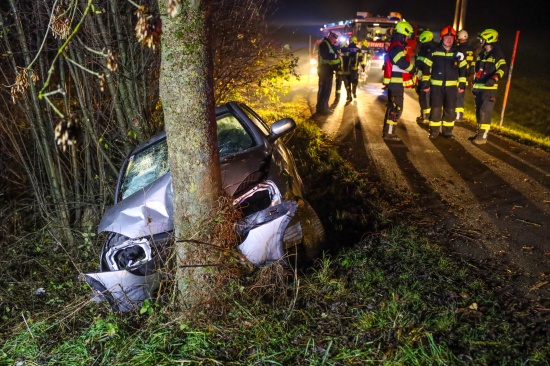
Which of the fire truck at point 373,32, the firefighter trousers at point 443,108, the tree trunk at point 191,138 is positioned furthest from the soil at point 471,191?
the fire truck at point 373,32

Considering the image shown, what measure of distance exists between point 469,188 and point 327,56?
5902 mm

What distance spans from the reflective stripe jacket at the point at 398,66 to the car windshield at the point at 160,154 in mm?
4339

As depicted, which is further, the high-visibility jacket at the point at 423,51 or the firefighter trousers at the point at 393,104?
the high-visibility jacket at the point at 423,51

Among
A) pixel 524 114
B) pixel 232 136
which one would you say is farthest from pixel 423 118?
pixel 232 136

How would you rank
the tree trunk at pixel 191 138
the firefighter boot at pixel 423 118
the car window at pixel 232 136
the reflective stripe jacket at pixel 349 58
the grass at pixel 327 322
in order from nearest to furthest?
the grass at pixel 327 322, the tree trunk at pixel 191 138, the car window at pixel 232 136, the firefighter boot at pixel 423 118, the reflective stripe jacket at pixel 349 58

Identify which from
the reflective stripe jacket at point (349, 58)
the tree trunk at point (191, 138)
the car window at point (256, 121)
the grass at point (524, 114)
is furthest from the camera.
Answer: the reflective stripe jacket at point (349, 58)

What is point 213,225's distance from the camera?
138 inches

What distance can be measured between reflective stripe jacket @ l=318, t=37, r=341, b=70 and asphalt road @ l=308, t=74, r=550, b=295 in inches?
65.7

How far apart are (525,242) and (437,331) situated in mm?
1989

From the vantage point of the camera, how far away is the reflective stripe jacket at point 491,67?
8070mm

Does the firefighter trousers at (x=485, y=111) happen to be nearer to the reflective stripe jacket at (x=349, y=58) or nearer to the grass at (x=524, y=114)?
the grass at (x=524, y=114)

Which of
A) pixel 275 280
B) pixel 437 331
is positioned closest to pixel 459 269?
pixel 437 331

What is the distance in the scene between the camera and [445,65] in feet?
26.7

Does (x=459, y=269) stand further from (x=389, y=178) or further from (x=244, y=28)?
(x=244, y=28)
